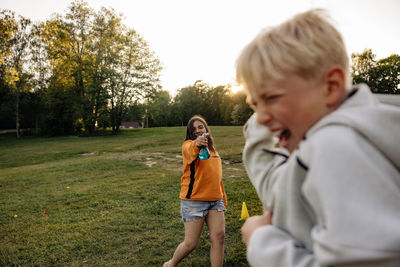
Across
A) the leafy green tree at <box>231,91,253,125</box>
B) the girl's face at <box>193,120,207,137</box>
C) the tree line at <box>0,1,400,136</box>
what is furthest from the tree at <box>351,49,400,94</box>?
the girl's face at <box>193,120,207,137</box>

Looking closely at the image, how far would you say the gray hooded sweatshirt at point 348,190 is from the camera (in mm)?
646

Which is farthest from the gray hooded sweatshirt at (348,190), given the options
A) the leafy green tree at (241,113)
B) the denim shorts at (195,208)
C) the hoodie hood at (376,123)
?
the leafy green tree at (241,113)

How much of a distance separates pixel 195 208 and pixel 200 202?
10cm

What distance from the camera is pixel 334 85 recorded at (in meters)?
0.82

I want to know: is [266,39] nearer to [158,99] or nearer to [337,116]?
[337,116]

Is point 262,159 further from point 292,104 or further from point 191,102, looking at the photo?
point 191,102

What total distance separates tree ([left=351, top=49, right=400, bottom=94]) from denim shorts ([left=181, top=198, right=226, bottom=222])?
124 feet

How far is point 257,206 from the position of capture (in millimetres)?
6066

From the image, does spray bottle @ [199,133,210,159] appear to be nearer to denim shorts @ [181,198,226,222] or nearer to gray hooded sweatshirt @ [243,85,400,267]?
denim shorts @ [181,198,226,222]

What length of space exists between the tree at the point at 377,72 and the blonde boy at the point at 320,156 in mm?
39735

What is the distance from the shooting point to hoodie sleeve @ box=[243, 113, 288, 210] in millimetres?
1071

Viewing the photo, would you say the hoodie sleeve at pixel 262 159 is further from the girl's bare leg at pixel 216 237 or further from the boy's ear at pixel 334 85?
the girl's bare leg at pixel 216 237

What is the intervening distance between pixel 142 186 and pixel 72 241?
138 inches

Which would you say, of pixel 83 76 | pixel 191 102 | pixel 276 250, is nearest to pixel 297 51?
pixel 276 250
